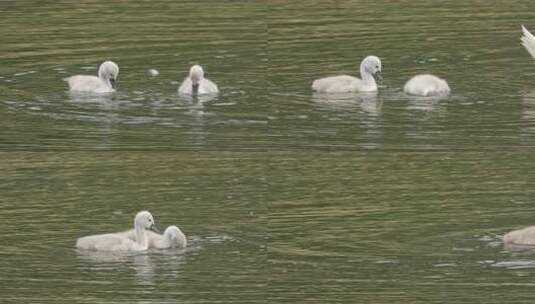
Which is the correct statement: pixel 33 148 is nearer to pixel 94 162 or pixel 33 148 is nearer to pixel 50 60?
pixel 94 162

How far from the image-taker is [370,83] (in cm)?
1586

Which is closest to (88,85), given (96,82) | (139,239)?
(96,82)

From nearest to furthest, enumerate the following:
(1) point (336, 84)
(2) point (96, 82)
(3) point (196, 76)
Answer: (3) point (196, 76)
(1) point (336, 84)
(2) point (96, 82)

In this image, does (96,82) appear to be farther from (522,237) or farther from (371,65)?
(522,237)

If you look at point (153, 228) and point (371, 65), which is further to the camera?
point (371, 65)

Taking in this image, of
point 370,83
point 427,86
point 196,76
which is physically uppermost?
point 196,76

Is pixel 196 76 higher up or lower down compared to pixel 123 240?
higher up

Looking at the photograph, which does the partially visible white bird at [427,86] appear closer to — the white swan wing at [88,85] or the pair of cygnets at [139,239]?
the white swan wing at [88,85]

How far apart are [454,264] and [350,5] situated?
7.89m

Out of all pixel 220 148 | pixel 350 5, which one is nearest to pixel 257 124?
pixel 220 148

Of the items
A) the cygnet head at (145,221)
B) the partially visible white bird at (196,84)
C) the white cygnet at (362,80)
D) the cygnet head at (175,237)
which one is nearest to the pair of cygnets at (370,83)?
the white cygnet at (362,80)

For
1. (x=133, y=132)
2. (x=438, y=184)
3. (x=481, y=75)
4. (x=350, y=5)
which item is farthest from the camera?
(x=350, y=5)

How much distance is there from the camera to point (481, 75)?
16.0 m

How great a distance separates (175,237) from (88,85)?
388 cm
